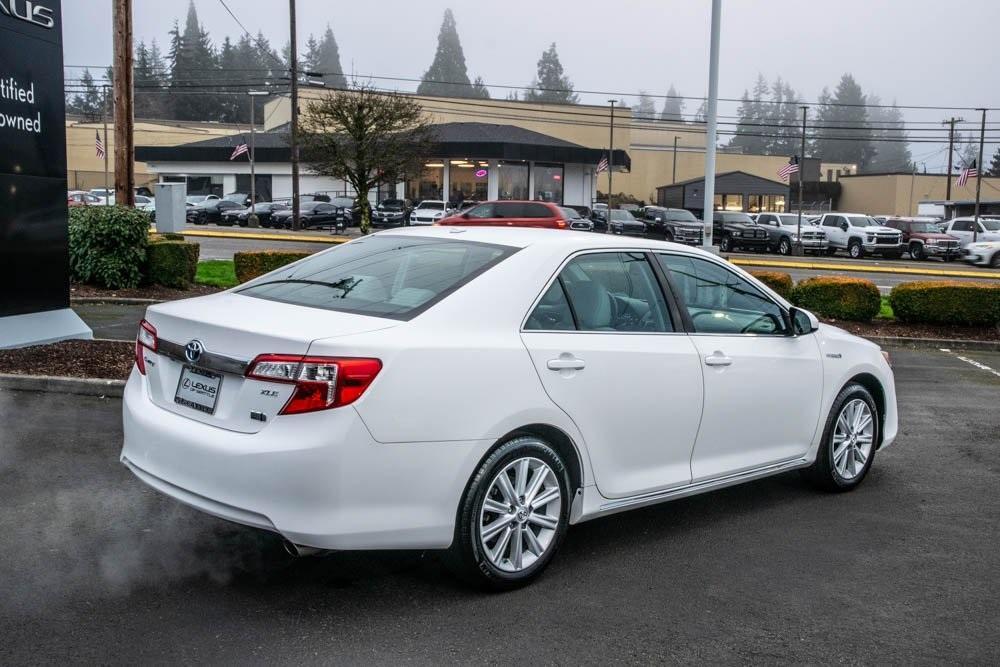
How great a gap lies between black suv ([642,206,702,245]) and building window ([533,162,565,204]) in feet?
34.4

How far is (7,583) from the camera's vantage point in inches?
169

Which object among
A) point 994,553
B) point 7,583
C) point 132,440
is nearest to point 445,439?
point 132,440

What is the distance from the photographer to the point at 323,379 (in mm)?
3859

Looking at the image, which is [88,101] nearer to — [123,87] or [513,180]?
[513,180]

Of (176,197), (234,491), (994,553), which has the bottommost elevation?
(994,553)

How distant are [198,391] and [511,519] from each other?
4.79ft

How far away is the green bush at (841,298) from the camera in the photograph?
47.6 ft

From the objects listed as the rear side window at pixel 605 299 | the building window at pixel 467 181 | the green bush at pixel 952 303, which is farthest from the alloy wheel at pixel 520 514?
the building window at pixel 467 181

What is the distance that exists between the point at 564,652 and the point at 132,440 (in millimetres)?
2170

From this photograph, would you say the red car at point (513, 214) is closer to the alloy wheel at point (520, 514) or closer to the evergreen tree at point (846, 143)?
the alloy wheel at point (520, 514)

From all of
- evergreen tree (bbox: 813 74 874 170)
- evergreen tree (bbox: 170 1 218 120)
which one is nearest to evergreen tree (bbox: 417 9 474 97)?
evergreen tree (bbox: 170 1 218 120)

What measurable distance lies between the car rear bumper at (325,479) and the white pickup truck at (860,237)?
41.0 metres

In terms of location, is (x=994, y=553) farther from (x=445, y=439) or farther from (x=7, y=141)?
(x=7, y=141)

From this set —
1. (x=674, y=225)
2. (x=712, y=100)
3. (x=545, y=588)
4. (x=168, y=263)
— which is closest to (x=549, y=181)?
(x=674, y=225)
